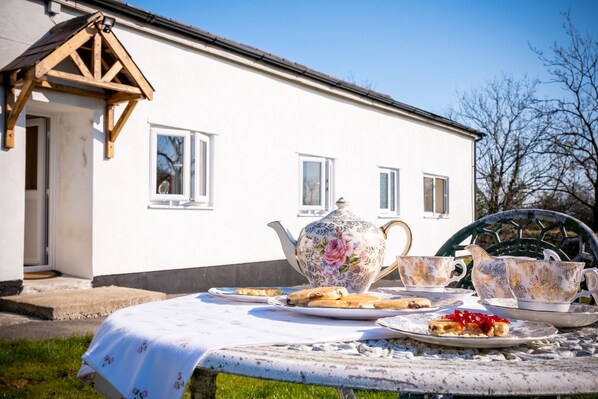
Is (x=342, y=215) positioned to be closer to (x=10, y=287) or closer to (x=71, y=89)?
(x=10, y=287)

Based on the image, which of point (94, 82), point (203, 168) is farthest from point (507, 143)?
point (94, 82)

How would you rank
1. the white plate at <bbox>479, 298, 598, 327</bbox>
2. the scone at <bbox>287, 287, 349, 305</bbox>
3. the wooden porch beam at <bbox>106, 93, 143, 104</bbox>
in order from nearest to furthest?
the white plate at <bbox>479, 298, 598, 327</bbox> → the scone at <bbox>287, 287, 349, 305</bbox> → the wooden porch beam at <bbox>106, 93, 143, 104</bbox>

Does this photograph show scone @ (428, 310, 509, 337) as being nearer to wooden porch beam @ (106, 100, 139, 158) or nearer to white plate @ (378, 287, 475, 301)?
white plate @ (378, 287, 475, 301)

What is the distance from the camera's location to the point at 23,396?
297 centimetres

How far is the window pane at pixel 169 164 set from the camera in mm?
7176

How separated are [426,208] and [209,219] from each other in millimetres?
6837

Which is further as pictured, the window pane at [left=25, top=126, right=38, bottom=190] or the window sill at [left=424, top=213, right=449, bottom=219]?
the window sill at [left=424, top=213, right=449, bottom=219]

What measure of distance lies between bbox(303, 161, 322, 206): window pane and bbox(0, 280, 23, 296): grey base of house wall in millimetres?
4956

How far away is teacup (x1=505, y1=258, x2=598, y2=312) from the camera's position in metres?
1.07

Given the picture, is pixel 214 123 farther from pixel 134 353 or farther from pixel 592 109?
pixel 592 109

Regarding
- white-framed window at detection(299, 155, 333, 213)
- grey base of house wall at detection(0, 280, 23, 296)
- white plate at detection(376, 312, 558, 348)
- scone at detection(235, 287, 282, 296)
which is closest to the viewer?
white plate at detection(376, 312, 558, 348)

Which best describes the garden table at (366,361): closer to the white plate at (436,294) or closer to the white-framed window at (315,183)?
the white plate at (436,294)

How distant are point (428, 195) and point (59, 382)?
1098 centimetres

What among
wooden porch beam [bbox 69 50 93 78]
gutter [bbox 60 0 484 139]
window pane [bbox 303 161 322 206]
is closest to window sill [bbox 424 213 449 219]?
gutter [bbox 60 0 484 139]
